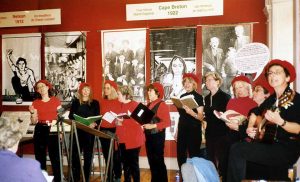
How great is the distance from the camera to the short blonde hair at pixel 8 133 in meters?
2.04

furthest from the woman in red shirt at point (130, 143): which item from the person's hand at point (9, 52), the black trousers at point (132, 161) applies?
the person's hand at point (9, 52)

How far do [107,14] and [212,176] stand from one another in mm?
4836

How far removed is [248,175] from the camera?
297 cm

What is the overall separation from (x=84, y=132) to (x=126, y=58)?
1949 mm

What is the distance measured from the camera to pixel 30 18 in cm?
655

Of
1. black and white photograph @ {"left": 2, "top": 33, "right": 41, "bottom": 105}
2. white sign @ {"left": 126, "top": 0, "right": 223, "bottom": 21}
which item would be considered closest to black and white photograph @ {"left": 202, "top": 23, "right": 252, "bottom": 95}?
white sign @ {"left": 126, "top": 0, "right": 223, "bottom": 21}

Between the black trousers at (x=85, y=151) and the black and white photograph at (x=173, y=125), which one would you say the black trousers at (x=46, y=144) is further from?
the black and white photograph at (x=173, y=125)

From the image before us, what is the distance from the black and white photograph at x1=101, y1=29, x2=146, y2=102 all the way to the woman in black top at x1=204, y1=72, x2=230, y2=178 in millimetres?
2076

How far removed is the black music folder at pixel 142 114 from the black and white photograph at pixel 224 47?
1.99m

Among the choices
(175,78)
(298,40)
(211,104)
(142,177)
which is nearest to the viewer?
(298,40)

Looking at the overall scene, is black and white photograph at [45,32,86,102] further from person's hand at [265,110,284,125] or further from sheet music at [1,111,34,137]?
person's hand at [265,110,284,125]

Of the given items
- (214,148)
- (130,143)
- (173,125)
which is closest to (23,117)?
(173,125)

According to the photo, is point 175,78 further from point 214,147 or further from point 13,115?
point 13,115

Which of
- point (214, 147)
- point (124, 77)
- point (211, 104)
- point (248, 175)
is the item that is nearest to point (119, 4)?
point (124, 77)
